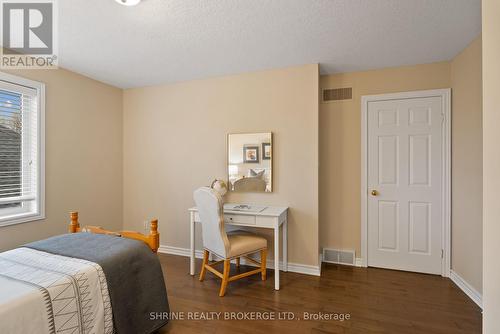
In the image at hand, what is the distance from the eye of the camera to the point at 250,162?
3080 millimetres

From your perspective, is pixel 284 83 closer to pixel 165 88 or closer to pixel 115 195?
pixel 165 88

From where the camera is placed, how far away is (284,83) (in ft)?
9.65

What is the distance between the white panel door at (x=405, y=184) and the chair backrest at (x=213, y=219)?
6.15 feet

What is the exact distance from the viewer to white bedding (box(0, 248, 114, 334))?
43.9 inches

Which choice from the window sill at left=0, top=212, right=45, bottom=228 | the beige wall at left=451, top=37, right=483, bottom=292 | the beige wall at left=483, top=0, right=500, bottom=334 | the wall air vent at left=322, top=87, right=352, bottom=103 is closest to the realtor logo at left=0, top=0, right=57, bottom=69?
the window sill at left=0, top=212, right=45, bottom=228

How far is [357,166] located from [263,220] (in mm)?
1427

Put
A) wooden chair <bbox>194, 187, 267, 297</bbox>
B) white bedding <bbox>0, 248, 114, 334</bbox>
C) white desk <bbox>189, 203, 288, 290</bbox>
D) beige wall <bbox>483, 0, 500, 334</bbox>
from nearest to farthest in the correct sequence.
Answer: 1. beige wall <bbox>483, 0, 500, 334</bbox>
2. white bedding <bbox>0, 248, 114, 334</bbox>
3. wooden chair <bbox>194, 187, 267, 297</bbox>
4. white desk <bbox>189, 203, 288, 290</bbox>

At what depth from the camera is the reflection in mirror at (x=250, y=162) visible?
300 cm

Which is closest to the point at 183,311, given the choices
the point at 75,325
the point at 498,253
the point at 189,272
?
the point at 189,272

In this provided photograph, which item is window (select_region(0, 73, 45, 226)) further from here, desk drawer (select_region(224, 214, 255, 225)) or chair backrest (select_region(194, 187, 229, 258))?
desk drawer (select_region(224, 214, 255, 225))

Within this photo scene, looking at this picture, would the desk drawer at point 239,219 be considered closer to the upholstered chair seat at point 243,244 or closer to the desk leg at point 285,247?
the upholstered chair seat at point 243,244

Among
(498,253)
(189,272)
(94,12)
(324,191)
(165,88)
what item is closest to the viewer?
(498,253)

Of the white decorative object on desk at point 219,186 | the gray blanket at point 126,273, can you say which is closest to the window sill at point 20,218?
the gray blanket at point 126,273

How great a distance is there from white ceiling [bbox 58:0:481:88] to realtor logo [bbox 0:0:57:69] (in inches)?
3.5
